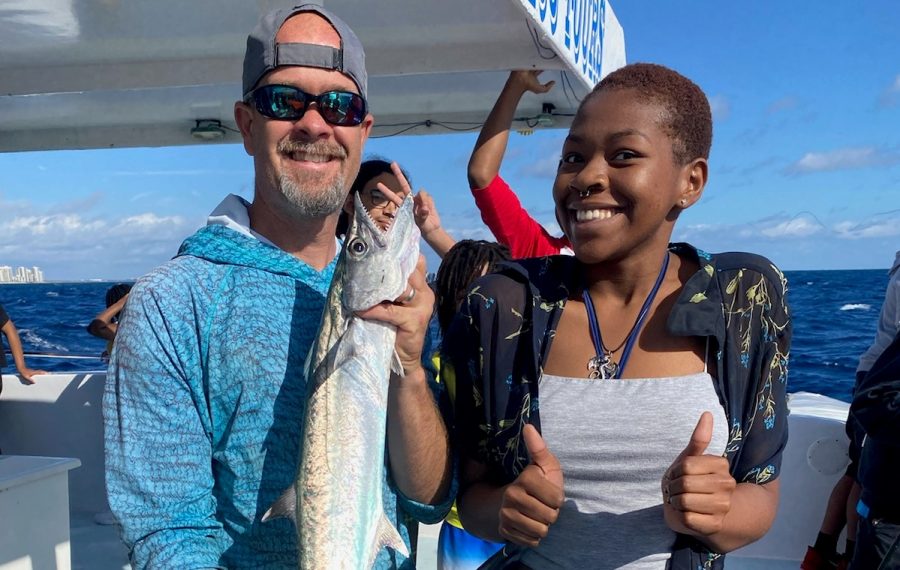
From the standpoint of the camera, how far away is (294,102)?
2.08m

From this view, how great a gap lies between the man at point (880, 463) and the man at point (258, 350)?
175 cm

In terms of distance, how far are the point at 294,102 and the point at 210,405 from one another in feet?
2.73

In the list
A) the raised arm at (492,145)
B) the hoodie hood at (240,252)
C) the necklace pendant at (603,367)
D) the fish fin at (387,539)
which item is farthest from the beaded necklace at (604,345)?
the raised arm at (492,145)

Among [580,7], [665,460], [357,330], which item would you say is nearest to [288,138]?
[357,330]

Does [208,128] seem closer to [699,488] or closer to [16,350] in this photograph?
[16,350]

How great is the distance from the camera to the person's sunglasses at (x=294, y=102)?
2072 millimetres

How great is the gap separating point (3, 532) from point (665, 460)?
2.80 metres

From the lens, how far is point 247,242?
2107 mm

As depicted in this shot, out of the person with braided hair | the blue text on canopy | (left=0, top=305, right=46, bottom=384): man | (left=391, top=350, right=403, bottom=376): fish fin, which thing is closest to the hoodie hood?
(left=391, top=350, right=403, bottom=376): fish fin

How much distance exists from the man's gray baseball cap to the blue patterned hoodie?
0.45m

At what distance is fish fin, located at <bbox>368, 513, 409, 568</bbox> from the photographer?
76.8 inches

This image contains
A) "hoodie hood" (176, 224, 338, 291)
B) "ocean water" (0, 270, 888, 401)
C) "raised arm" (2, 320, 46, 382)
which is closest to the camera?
"hoodie hood" (176, 224, 338, 291)

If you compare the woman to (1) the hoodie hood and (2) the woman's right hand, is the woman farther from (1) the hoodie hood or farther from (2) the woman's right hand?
(1) the hoodie hood

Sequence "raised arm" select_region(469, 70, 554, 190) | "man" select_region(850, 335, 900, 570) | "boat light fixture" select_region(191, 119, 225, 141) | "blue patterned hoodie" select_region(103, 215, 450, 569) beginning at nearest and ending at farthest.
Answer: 1. "blue patterned hoodie" select_region(103, 215, 450, 569)
2. "man" select_region(850, 335, 900, 570)
3. "raised arm" select_region(469, 70, 554, 190)
4. "boat light fixture" select_region(191, 119, 225, 141)
